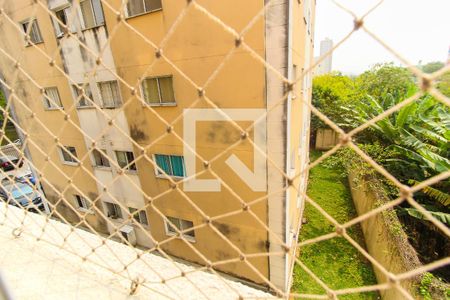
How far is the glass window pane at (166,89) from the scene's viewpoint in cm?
361

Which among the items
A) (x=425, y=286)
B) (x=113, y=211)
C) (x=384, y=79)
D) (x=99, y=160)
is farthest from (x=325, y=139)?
(x=99, y=160)

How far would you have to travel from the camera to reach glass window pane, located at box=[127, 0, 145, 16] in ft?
11.2

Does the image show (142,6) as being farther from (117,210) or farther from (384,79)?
(384,79)

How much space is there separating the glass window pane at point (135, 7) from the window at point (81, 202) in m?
5.00

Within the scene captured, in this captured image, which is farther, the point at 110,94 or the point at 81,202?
the point at 81,202

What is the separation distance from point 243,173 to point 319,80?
29.3 ft

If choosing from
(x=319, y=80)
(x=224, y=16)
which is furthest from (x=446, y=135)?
(x=319, y=80)

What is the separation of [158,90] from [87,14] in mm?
2067

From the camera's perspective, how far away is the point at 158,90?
371 centimetres

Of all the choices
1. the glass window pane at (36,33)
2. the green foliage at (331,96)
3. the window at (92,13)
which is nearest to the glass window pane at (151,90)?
the window at (92,13)

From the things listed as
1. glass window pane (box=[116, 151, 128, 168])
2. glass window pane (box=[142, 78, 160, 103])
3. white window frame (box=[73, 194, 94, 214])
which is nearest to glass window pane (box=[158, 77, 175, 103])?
glass window pane (box=[142, 78, 160, 103])

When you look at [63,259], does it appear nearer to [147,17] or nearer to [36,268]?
[36,268]

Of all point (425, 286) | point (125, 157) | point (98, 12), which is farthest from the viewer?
point (125, 157)

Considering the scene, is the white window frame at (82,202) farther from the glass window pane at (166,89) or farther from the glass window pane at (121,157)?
the glass window pane at (166,89)
